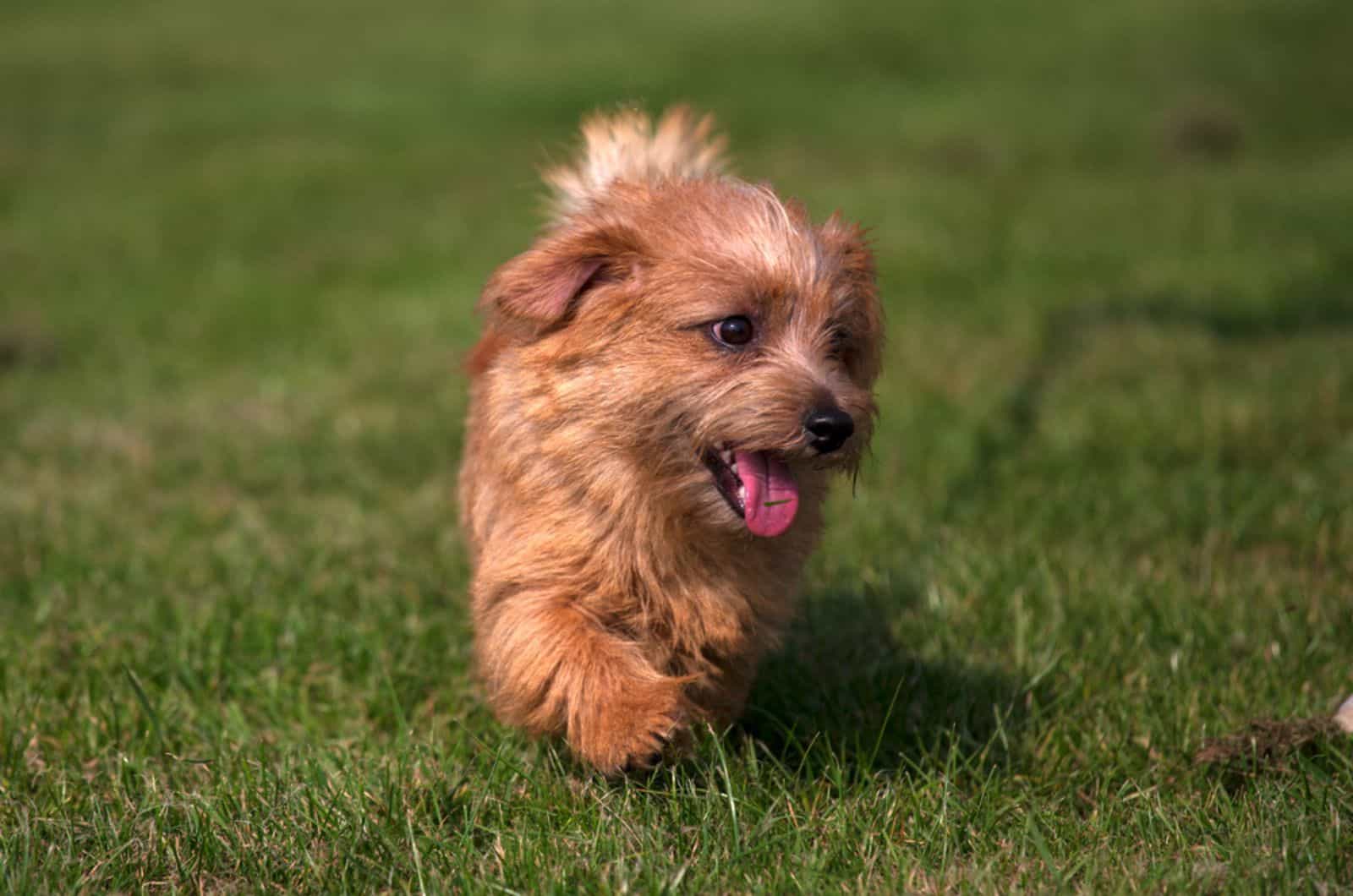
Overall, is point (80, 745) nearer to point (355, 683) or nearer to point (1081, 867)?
point (355, 683)

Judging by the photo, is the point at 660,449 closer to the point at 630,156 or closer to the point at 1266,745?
the point at 630,156

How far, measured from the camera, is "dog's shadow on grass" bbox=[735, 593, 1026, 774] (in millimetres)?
3277

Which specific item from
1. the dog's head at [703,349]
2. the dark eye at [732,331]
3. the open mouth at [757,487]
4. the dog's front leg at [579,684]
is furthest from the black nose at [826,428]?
the dog's front leg at [579,684]

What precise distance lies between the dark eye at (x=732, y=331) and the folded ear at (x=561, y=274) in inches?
10.8

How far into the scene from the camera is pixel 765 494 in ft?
9.61

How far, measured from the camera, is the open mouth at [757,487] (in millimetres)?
2914

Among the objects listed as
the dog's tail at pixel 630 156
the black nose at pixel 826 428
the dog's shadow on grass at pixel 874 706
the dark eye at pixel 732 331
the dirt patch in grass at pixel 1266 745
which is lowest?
the dog's shadow on grass at pixel 874 706

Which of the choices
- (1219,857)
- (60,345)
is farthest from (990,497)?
(60,345)

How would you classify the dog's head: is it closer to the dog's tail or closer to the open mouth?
the open mouth

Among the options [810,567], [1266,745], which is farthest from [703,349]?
[810,567]

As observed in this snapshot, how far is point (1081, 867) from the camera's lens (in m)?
2.54

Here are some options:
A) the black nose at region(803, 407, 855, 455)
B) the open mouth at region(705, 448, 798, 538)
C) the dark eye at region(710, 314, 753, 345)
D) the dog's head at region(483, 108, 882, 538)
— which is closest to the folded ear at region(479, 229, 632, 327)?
the dog's head at region(483, 108, 882, 538)

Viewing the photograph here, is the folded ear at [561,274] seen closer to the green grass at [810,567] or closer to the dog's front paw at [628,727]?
the dog's front paw at [628,727]

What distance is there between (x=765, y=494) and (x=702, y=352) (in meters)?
0.33
